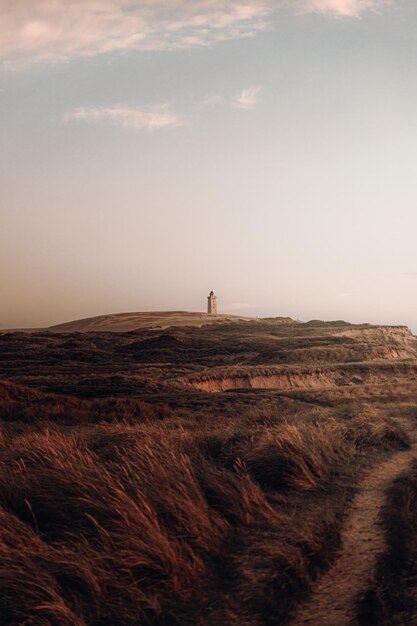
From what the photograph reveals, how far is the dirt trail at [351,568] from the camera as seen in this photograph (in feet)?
15.0

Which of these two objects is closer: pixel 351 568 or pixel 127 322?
pixel 351 568

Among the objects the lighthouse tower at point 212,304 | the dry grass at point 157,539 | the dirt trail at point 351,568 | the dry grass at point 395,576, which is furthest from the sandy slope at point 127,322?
the dry grass at point 395,576

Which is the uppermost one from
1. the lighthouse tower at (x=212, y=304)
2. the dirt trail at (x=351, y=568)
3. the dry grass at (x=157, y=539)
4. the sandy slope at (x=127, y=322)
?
the lighthouse tower at (x=212, y=304)

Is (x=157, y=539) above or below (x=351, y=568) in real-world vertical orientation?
above

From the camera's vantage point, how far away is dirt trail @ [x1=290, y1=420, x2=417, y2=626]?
457 centimetres

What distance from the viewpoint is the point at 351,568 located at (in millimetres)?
5430

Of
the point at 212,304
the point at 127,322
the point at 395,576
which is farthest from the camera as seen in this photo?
the point at 212,304

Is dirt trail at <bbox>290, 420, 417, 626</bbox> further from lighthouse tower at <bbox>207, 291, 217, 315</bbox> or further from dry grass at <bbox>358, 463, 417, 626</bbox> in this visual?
lighthouse tower at <bbox>207, 291, 217, 315</bbox>

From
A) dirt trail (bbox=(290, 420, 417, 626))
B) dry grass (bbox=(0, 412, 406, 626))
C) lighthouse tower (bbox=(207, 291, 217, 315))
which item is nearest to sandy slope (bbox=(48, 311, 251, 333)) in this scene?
lighthouse tower (bbox=(207, 291, 217, 315))

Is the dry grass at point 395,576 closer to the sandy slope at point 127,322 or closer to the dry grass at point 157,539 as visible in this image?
the dry grass at point 157,539

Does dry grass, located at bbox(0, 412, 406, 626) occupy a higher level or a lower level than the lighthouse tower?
lower

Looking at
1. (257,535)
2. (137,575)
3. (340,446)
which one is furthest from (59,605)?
(340,446)

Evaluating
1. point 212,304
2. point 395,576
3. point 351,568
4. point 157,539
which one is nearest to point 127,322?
point 212,304

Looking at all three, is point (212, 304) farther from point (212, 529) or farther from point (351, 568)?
point (351, 568)
